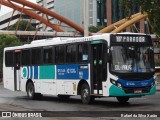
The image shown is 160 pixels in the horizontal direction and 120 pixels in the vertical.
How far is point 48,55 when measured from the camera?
22391 millimetres

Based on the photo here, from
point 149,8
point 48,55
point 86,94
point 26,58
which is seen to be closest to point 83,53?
point 86,94

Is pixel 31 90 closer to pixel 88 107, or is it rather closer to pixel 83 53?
pixel 83 53

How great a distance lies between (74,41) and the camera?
20156mm

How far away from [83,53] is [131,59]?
2.37 meters

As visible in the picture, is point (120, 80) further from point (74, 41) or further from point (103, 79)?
point (74, 41)

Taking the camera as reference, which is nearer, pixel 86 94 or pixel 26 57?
pixel 86 94

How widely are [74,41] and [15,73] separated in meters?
6.89

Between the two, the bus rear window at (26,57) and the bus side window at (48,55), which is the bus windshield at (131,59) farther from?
the bus rear window at (26,57)

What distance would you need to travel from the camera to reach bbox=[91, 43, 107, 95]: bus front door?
59.6 ft

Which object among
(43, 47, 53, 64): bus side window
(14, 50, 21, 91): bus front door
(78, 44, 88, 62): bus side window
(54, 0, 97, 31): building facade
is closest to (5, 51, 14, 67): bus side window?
(14, 50, 21, 91): bus front door

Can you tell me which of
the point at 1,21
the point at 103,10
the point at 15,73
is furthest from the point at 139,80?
the point at 1,21

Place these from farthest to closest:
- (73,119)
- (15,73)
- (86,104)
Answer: (15,73) < (86,104) < (73,119)

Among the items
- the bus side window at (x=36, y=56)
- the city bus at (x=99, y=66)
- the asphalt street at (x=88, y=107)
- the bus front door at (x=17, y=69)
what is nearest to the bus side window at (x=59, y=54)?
the city bus at (x=99, y=66)

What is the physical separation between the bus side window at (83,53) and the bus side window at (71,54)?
39 cm
